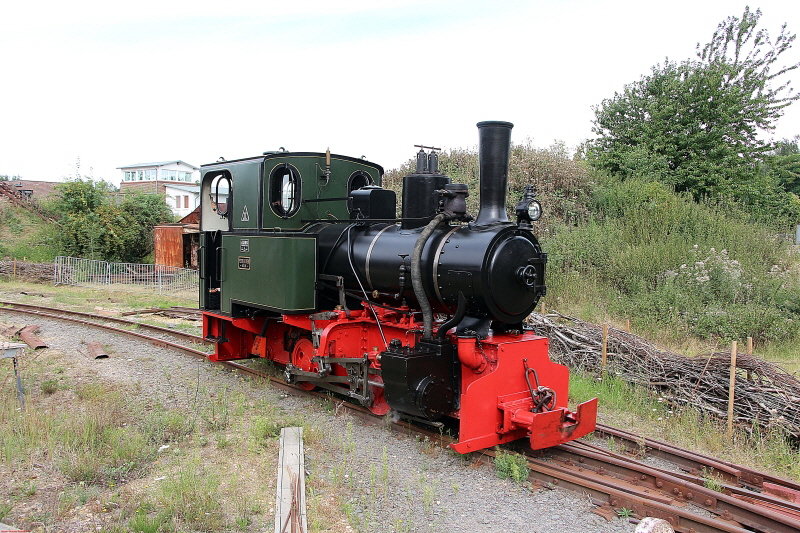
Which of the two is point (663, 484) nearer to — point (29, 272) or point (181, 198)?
point (29, 272)

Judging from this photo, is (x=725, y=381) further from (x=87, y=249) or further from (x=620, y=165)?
(x=87, y=249)

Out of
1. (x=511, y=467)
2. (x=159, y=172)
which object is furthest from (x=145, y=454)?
(x=159, y=172)

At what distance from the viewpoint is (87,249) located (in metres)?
27.0

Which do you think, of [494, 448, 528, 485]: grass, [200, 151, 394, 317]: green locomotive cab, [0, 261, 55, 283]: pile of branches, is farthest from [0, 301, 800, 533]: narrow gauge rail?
[0, 261, 55, 283]: pile of branches

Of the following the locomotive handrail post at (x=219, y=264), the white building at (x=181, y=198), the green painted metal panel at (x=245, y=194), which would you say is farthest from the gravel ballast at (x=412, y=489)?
the white building at (x=181, y=198)

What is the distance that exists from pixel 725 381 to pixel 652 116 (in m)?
12.5

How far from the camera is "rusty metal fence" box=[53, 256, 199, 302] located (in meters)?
21.0

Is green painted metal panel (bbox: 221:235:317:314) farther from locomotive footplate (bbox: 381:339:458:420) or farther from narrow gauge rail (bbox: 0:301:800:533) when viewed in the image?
narrow gauge rail (bbox: 0:301:800:533)

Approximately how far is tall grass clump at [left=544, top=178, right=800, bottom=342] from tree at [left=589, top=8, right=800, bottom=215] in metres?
1.64

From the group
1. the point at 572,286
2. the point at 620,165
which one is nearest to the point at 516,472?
the point at 572,286

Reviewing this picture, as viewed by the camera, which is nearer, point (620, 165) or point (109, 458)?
point (109, 458)

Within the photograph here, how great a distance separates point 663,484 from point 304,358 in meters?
4.40

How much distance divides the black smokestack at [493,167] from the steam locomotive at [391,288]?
1 centimetres

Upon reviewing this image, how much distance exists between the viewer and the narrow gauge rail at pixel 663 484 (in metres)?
4.12
